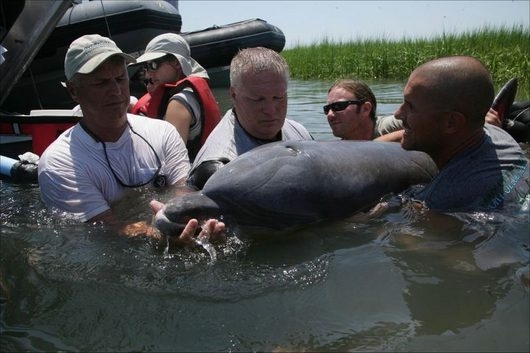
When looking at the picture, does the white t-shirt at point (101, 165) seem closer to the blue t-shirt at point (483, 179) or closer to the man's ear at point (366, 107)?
the man's ear at point (366, 107)

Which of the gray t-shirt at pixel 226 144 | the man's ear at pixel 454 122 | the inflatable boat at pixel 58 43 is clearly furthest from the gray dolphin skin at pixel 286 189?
the inflatable boat at pixel 58 43

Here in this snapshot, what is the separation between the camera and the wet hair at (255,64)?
122 inches

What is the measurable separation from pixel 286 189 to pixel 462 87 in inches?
42.8

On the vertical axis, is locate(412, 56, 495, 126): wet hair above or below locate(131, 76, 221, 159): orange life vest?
above

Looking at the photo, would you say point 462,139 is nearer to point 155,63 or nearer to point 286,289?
point 286,289

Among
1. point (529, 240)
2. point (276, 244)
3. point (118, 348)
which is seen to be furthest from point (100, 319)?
point (529, 240)

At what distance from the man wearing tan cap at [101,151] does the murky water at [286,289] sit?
0.58 ft

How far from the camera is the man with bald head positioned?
2924 millimetres

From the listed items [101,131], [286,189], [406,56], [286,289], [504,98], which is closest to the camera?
[286,289]

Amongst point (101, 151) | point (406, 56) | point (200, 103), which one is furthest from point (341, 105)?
point (406, 56)

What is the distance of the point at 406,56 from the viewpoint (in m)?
16.0

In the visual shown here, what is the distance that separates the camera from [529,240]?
276 centimetres

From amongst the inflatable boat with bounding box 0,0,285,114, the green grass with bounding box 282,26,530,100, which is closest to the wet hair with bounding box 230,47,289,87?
the inflatable boat with bounding box 0,0,285,114

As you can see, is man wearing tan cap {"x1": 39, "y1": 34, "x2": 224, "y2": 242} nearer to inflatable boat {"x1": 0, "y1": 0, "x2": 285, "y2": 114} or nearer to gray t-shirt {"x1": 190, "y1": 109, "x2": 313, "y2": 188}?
gray t-shirt {"x1": 190, "y1": 109, "x2": 313, "y2": 188}
